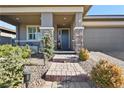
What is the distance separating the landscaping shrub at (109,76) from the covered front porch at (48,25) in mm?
6642

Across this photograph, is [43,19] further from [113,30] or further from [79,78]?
[113,30]

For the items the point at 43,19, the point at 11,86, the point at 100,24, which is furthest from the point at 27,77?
the point at 100,24

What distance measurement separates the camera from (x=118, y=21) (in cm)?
1791

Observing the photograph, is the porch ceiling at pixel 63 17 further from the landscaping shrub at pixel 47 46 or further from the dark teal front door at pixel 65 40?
the landscaping shrub at pixel 47 46

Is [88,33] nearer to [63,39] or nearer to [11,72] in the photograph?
[63,39]

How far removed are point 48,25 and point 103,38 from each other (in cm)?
778

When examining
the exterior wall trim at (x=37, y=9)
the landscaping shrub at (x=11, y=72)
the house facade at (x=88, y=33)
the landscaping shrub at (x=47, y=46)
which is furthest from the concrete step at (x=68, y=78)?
the house facade at (x=88, y=33)

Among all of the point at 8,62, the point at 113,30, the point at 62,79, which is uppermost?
the point at 113,30

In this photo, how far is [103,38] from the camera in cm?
1831

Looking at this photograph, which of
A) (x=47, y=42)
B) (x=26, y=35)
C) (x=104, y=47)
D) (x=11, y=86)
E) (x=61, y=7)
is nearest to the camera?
(x=11, y=86)

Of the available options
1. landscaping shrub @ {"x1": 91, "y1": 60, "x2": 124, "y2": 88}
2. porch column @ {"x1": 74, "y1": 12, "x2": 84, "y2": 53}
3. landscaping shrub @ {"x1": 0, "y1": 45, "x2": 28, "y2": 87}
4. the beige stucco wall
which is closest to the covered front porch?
porch column @ {"x1": 74, "y1": 12, "x2": 84, "y2": 53}

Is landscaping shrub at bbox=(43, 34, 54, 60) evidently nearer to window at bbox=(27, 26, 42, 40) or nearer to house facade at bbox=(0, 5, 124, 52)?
house facade at bbox=(0, 5, 124, 52)

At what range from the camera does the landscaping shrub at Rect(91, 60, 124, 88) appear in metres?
4.77

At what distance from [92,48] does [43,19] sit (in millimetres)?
7693
